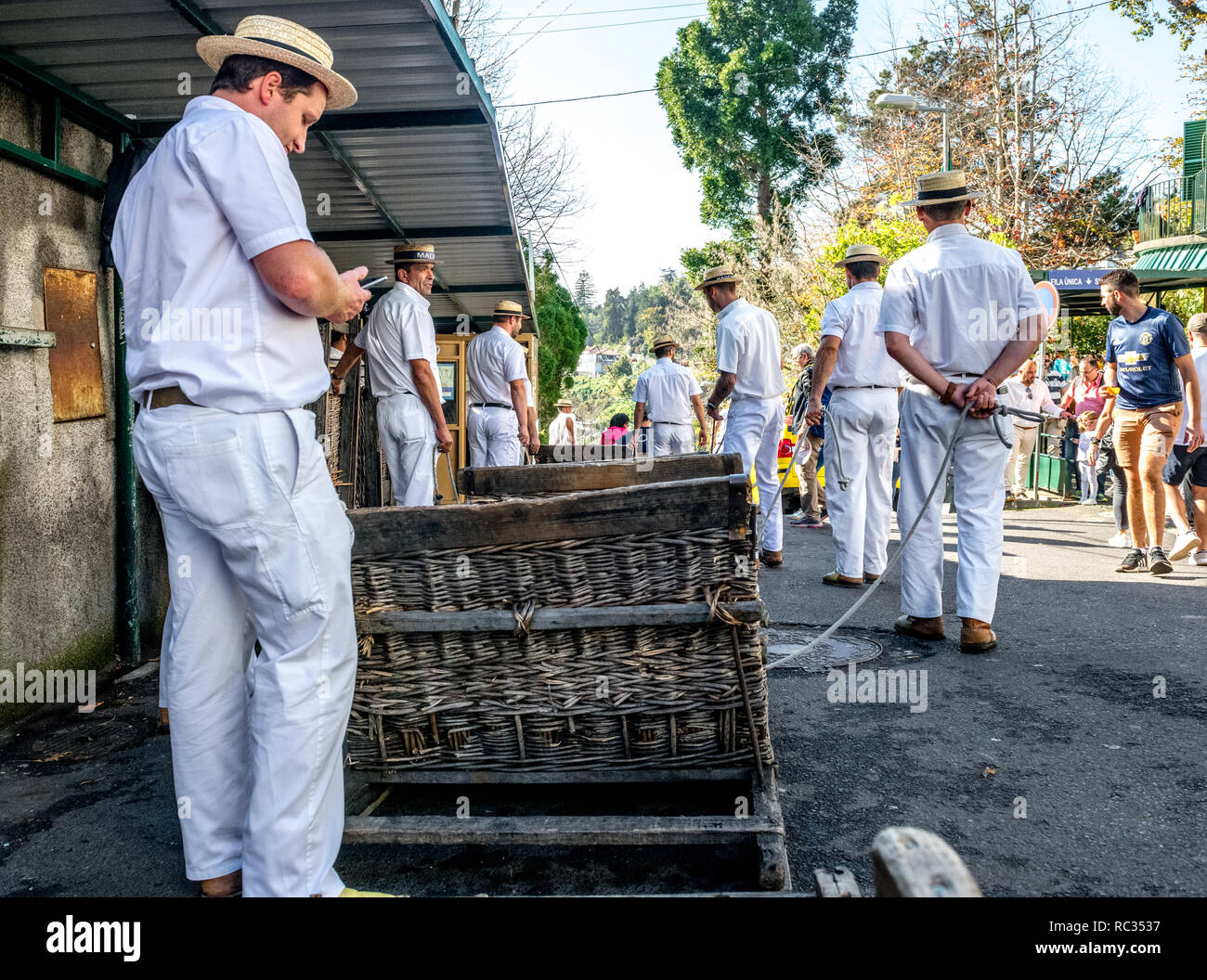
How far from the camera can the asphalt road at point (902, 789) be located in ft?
9.25

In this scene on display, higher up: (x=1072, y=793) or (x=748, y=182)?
(x=748, y=182)

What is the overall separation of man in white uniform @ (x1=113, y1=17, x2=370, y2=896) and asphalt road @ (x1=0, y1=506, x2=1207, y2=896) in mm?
443

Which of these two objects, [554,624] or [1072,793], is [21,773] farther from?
[1072,793]

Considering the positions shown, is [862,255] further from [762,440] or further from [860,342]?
[762,440]

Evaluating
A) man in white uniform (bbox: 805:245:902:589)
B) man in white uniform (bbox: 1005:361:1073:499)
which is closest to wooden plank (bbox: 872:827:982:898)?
man in white uniform (bbox: 805:245:902:589)

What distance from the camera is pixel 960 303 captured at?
211 inches

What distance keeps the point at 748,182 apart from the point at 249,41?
3887 centimetres

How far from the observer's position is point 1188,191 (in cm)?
2258

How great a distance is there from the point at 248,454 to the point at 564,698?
3.84 feet

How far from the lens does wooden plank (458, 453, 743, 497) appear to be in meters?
4.56

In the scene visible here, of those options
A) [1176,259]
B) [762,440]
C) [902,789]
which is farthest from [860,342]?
[1176,259]

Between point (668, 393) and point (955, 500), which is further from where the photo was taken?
point (668, 393)

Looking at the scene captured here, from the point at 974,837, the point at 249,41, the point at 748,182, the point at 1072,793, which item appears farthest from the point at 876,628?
the point at 748,182

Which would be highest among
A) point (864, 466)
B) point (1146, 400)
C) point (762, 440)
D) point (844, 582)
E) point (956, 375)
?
point (956, 375)
